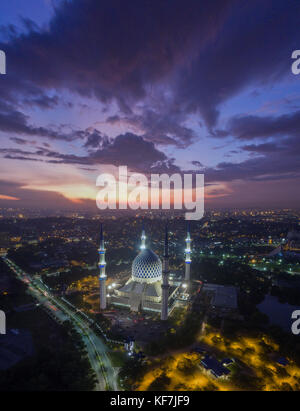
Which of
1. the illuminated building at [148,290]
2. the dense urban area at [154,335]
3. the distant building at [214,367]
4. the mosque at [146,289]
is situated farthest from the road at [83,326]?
the distant building at [214,367]

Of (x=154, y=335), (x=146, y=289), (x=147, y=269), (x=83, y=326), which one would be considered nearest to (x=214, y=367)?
(x=154, y=335)

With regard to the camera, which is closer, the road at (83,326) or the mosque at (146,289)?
the road at (83,326)

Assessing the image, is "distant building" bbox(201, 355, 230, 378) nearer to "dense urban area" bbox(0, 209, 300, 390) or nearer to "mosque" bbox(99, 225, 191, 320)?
"dense urban area" bbox(0, 209, 300, 390)

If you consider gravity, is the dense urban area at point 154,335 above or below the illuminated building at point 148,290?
below

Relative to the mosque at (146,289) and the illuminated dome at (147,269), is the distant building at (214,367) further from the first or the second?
the illuminated dome at (147,269)

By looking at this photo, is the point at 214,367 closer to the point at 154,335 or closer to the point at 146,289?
the point at 154,335

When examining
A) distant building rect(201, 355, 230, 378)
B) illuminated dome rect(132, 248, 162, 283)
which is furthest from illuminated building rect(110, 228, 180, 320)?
distant building rect(201, 355, 230, 378)
